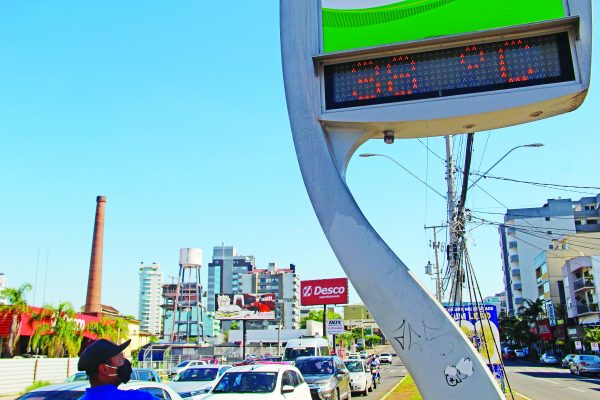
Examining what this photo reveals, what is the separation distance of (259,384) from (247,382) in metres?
0.27

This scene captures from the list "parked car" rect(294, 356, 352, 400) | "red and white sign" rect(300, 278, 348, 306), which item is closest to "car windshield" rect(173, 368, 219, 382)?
"parked car" rect(294, 356, 352, 400)

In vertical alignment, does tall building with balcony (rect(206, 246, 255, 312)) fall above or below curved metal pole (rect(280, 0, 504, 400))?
above

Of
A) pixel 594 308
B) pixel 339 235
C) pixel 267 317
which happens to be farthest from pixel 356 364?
pixel 267 317

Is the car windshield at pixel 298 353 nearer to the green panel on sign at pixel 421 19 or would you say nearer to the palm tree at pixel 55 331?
the palm tree at pixel 55 331

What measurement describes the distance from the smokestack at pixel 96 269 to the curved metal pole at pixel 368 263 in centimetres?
4955

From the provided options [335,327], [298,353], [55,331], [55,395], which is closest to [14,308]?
[55,331]

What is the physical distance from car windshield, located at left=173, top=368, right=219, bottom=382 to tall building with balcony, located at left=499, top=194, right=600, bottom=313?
74003mm

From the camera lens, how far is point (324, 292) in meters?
64.4

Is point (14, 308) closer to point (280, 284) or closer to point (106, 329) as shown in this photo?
point (106, 329)

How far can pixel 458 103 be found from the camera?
8305mm

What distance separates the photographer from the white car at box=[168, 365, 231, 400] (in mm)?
16009

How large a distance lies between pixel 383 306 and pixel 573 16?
495cm

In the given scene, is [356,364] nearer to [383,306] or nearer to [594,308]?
[383,306]

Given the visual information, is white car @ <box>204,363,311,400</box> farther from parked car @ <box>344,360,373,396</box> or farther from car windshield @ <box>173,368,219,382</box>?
parked car @ <box>344,360,373,396</box>
